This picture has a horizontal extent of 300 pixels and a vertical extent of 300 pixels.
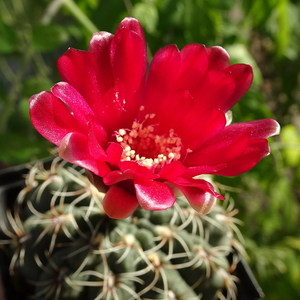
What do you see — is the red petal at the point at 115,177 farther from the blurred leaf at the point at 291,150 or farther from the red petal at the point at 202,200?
the blurred leaf at the point at 291,150

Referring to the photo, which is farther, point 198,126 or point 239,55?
point 239,55

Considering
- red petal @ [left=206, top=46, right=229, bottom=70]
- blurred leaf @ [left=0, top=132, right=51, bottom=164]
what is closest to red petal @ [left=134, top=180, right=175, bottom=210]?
red petal @ [left=206, top=46, right=229, bottom=70]

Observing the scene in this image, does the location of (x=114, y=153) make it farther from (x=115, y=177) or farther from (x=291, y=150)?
(x=291, y=150)

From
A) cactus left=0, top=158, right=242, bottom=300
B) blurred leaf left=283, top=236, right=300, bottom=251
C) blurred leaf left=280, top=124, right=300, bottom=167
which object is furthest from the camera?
blurred leaf left=283, top=236, right=300, bottom=251

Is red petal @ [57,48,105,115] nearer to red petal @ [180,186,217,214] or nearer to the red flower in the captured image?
the red flower

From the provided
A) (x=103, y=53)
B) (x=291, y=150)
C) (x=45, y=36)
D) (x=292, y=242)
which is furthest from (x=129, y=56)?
(x=292, y=242)
